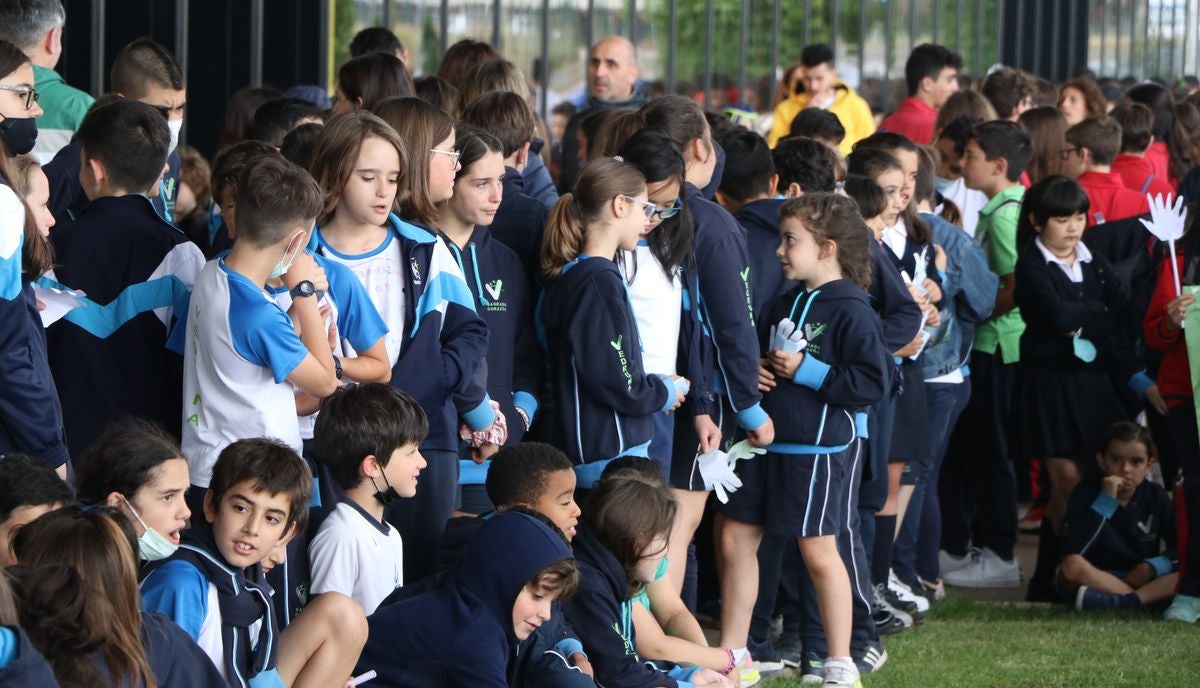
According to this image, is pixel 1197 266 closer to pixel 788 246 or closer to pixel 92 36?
pixel 788 246

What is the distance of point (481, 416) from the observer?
202 inches

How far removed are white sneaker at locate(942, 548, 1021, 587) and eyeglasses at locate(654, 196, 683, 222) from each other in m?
3.17

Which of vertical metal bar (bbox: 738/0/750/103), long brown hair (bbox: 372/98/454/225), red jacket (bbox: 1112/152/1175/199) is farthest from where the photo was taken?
vertical metal bar (bbox: 738/0/750/103)

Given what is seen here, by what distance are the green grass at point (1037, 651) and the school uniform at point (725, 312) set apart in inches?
38.4

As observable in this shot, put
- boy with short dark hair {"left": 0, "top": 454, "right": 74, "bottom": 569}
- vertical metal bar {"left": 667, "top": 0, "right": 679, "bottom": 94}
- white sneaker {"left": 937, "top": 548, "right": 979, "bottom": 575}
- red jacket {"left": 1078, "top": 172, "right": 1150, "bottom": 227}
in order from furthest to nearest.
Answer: vertical metal bar {"left": 667, "top": 0, "right": 679, "bottom": 94} → red jacket {"left": 1078, "top": 172, "right": 1150, "bottom": 227} → white sneaker {"left": 937, "top": 548, "right": 979, "bottom": 575} → boy with short dark hair {"left": 0, "top": 454, "right": 74, "bottom": 569}

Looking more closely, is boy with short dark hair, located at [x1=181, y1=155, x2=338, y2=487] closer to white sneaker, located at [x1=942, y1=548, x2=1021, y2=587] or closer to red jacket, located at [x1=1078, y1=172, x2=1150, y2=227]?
white sneaker, located at [x1=942, y1=548, x2=1021, y2=587]

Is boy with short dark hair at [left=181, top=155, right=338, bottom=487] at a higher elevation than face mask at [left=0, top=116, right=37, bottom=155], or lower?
lower

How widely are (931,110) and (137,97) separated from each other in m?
5.80

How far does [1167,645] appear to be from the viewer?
21.7 feet

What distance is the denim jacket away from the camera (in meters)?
7.18

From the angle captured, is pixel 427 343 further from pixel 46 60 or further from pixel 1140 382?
pixel 1140 382

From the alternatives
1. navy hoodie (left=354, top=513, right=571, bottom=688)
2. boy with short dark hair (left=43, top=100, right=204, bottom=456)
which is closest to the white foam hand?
navy hoodie (left=354, top=513, right=571, bottom=688)

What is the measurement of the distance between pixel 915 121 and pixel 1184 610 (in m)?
4.18

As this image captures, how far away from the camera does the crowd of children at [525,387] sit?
13.5 feet
